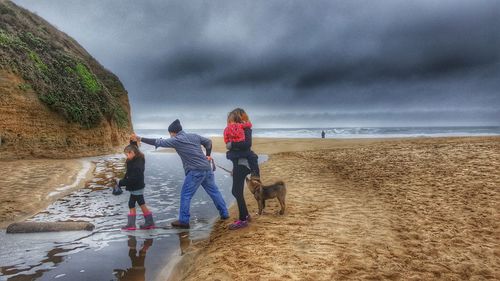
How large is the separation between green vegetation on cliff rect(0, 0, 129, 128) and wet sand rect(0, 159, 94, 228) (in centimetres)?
793

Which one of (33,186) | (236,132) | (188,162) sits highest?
(236,132)

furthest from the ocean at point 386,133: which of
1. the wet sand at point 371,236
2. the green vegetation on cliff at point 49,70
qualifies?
the wet sand at point 371,236

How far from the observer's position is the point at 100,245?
18.4 ft

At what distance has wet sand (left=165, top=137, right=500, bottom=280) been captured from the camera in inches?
157

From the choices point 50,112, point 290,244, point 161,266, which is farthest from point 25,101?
point 290,244

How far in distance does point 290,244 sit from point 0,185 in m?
10.4

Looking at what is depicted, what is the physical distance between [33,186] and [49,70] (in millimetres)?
15978

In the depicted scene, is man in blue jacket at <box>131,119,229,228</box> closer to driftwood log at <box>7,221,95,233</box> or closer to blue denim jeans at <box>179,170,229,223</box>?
blue denim jeans at <box>179,170,229,223</box>

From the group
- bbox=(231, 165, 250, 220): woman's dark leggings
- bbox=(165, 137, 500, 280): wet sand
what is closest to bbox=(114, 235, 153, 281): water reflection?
bbox=(165, 137, 500, 280): wet sand

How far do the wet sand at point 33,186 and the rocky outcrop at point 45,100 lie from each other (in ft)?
16.1

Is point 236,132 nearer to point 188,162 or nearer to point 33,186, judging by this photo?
point 188,162

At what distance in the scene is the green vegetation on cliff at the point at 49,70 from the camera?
19.7 m

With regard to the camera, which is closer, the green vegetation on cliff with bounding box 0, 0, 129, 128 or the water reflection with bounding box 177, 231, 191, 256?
the water reflection with bounding box 177, 231, 191, 256

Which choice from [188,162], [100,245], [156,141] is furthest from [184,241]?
[156,141]
